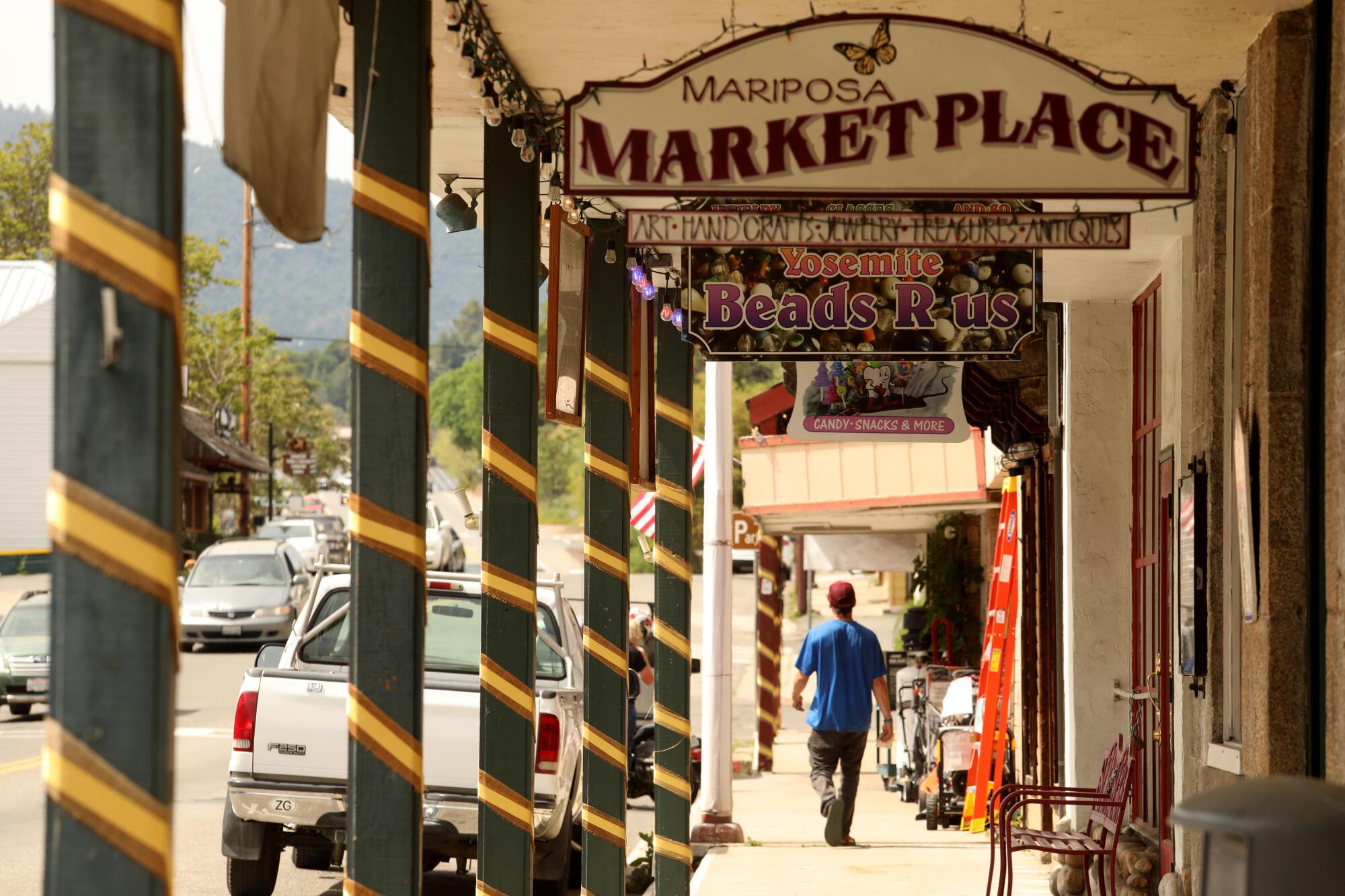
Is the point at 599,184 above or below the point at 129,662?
above

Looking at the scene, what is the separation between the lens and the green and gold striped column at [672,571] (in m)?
10.8

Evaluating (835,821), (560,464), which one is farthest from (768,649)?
(560,464)

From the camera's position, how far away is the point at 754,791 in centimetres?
1672

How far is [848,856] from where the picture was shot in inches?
473

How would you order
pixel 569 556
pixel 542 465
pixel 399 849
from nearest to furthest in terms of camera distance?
pixel 399 849
pixel 569 556
pixel 542 465

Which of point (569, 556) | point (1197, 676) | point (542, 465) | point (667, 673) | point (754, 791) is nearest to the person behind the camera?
point (1197, 676)

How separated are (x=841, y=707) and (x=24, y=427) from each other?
41.5m

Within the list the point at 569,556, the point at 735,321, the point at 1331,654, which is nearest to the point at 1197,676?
the point at 1331,654

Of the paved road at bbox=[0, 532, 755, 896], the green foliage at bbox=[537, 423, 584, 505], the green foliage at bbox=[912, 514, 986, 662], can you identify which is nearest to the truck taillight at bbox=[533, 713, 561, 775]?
the paved road at bbox=[0, 532, 755, 896]

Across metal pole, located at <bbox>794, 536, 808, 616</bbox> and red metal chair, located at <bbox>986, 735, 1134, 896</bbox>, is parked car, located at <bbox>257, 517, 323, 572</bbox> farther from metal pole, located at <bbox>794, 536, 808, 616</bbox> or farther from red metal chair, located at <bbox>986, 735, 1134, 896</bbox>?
red metal chair, located at <bbox>986, 735, 1134, 896</bbox>

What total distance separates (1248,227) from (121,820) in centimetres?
459

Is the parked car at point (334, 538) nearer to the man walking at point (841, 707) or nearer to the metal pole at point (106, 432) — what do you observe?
the man walking at point (841, 707)

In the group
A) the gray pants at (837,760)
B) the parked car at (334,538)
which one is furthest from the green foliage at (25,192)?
the gray pants at (837,760)

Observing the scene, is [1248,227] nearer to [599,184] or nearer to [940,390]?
[599,184]
